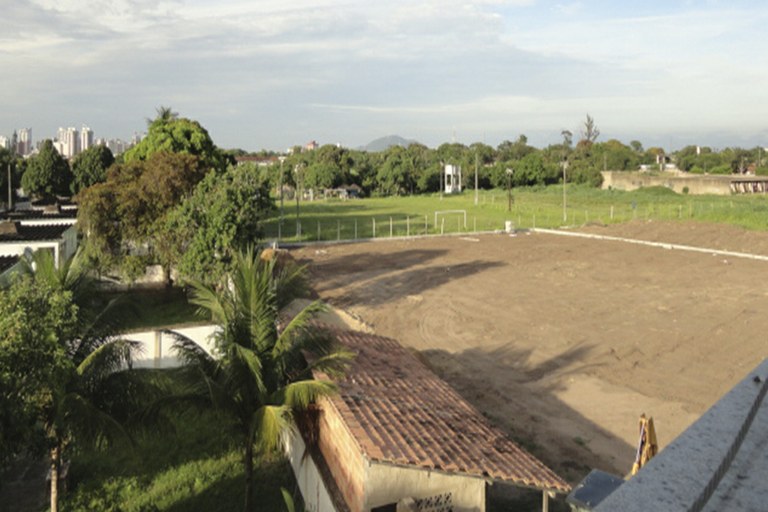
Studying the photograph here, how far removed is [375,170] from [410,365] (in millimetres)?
85730

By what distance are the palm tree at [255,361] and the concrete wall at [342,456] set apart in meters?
0.41

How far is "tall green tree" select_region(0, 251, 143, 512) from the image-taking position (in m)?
8.27

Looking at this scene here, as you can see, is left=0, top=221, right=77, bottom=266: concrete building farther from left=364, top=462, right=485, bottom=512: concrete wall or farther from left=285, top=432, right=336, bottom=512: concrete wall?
left=364, top=462, right=485, bottom=512: concrete wall

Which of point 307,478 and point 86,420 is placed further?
point 307,478

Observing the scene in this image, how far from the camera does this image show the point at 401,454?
782 cm

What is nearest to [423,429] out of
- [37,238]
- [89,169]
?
[37,238]

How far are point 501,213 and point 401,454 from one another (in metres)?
52.3

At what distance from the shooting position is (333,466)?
9055 mm

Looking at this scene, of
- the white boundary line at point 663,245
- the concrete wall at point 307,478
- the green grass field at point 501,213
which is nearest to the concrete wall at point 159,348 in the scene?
the concrete wall at point 307,478

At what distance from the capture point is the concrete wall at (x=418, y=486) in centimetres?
780

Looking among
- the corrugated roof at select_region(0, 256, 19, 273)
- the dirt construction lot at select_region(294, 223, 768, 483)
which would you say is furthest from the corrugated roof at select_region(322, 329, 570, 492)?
the corrugated roof at select_region(0, 256, 19, 273)

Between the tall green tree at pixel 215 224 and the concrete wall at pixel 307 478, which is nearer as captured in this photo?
the concrete wall at pixel 307 478

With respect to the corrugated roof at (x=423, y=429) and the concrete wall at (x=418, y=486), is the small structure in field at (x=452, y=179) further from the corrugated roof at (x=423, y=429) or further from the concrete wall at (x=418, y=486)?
the concrete wall at (x=418, y=486)

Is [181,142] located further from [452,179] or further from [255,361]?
[452,179]
